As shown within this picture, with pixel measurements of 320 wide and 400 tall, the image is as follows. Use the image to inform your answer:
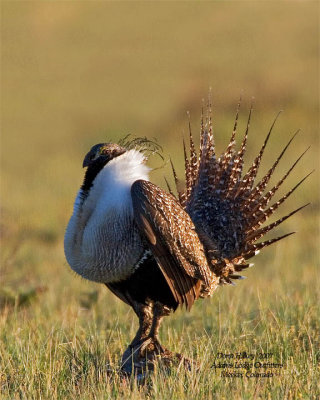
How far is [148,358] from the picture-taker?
4062 mm

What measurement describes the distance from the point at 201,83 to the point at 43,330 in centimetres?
1969

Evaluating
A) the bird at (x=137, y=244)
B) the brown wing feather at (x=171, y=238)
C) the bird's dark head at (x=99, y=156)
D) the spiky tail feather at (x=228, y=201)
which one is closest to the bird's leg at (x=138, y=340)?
the bird at (x=137, y=244)

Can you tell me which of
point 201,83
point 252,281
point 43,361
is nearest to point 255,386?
point 43,361

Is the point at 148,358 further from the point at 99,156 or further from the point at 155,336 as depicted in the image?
the point at 99,156

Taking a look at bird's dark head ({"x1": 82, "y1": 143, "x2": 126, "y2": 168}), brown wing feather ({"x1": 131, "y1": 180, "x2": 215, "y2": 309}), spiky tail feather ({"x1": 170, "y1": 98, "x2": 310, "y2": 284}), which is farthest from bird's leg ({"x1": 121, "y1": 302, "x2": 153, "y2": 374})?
bird's dark head ({"x1": 82, "y1": 143, "x2": 126, "y2": 168})

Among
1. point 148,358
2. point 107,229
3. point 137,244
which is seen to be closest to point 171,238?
point 137,244

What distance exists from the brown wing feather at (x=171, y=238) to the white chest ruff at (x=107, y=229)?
109mm

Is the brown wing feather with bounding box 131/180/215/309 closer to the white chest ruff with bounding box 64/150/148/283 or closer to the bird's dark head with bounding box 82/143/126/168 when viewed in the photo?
the white chest ruff with bounding box 64/150/148/283

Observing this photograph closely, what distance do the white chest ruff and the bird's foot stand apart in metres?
0.39

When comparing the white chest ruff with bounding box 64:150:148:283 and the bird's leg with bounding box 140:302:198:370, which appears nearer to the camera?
the white chest ruff with bounding box 64:150:148:283

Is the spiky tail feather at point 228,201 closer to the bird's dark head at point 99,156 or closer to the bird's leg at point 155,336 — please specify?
the bird's leg at point 155,336

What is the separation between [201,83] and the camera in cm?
2383

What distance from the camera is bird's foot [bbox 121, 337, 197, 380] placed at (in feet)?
12.9

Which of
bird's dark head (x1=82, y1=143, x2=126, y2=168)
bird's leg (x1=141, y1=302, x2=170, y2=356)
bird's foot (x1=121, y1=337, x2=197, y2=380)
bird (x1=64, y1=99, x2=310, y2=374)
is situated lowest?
bird's foot (x1=121, y1=337, x2=197, y2=380)
